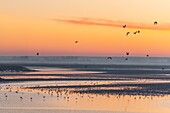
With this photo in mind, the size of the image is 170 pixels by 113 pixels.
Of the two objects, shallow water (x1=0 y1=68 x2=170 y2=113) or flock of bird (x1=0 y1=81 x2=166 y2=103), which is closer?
shallow water (x1=0 y1=68 x2=170 y2=113)

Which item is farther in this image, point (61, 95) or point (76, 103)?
point (61, 95)

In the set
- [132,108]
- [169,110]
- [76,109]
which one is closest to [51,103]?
[76,109]

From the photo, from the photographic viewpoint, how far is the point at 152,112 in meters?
36.8

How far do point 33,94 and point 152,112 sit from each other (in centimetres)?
1386

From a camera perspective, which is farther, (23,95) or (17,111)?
(23,95)

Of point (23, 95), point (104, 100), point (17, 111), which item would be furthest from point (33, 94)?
point (17, 111)

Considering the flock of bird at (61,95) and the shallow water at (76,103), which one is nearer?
the shallow water at (76,103)

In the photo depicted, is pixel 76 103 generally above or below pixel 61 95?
below

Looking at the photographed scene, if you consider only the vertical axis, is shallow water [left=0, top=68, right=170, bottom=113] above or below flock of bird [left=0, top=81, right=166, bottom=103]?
below

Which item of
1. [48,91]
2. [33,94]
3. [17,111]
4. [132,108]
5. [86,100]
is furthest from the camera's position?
[48,91]

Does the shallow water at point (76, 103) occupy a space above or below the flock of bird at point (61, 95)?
below

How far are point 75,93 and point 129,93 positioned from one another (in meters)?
5.55

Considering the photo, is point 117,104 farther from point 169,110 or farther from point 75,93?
point 75,93

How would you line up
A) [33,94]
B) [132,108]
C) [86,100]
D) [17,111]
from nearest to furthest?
[17,111], [132,108], [86,100], [33,94]
